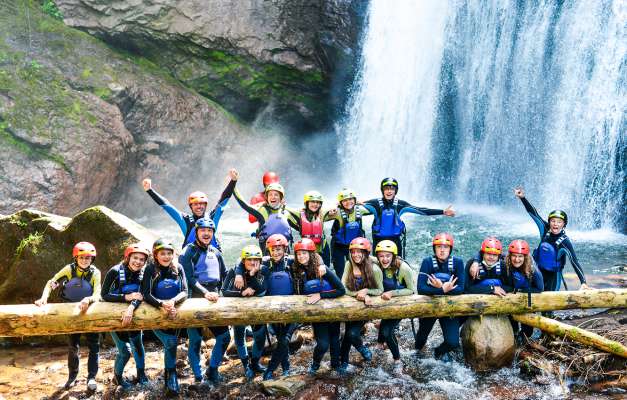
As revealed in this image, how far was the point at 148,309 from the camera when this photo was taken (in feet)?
20.2

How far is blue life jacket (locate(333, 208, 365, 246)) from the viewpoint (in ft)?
26.7

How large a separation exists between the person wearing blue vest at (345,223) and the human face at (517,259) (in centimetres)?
233

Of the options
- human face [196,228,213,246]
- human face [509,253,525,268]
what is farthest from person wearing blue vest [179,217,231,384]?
human face [509,253,525,268]

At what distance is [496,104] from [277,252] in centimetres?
1693

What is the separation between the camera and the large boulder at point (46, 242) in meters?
8.11

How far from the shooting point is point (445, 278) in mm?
6812

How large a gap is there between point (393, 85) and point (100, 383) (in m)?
19.0

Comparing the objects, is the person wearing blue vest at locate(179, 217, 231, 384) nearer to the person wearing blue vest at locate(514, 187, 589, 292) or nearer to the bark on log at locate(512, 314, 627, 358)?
the bark on log at locate(512, 314, 627, 358)

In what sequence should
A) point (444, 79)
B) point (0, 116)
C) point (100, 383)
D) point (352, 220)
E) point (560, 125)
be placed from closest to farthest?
point (100, 383)
point (352, 220)
point (0, 116)
point (560, 125)
point (444, 79)

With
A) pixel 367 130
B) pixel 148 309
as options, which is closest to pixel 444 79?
pixel 367 130

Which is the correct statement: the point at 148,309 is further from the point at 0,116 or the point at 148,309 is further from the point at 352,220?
the point at 0,116

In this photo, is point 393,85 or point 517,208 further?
point 393,85

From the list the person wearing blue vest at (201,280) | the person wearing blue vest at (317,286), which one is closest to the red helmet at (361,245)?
the person wearing blue vest at (317,286)

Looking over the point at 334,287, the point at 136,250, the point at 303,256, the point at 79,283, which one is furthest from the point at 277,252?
the point at 79,283
